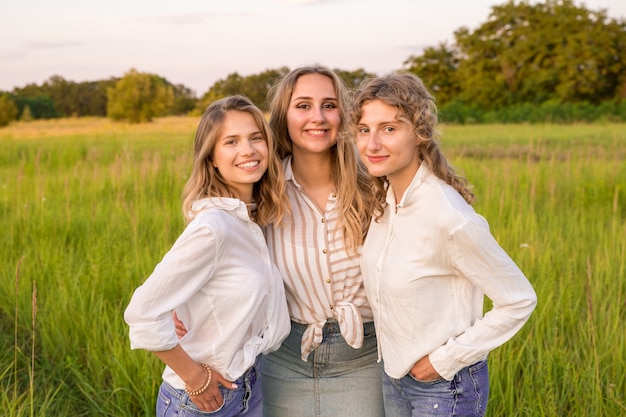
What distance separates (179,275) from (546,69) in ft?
135

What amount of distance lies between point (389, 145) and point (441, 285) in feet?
1.46

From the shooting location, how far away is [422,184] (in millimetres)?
1956

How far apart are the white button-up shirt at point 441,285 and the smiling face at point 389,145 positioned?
2.4 inches

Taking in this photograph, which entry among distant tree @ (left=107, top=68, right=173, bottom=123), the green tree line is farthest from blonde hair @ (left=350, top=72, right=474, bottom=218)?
distant tree @ (left=107, top=68, right=173, bottom=123)

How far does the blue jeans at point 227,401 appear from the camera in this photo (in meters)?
1.98

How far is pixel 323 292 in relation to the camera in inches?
94.9

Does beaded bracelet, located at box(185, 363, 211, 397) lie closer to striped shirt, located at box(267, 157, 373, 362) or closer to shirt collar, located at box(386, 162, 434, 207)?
striped shirt, located at box(267, 157, 373, 362)

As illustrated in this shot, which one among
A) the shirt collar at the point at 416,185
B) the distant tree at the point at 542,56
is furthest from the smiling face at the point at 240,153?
the distant tree at the point at 542,56

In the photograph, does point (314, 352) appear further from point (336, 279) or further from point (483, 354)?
point (483, 354)

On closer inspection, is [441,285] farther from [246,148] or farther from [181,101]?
[181,101]

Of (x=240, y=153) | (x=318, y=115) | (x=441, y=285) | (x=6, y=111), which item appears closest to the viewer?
(x=441, y=285)

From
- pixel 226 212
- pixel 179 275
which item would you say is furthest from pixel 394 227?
pixel 179 275

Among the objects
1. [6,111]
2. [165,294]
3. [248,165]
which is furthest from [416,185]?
[6,111]

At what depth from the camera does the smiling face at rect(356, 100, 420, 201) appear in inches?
77.9
